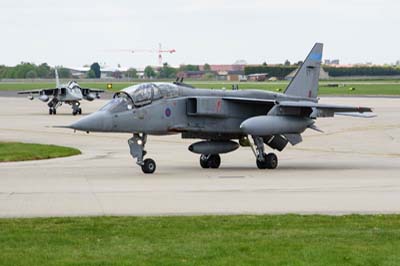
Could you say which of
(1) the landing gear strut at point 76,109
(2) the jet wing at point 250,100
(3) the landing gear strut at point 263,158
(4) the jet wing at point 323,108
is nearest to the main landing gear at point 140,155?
(2) the jet wing at point 250,100

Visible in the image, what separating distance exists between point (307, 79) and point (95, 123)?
23.5 ft

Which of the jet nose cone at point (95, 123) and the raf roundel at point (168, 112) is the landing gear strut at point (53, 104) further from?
the jet nose cone at point (95, 123)

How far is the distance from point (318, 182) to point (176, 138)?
1724 centimetres

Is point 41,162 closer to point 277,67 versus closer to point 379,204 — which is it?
point 379,204

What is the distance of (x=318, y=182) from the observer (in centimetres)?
2139

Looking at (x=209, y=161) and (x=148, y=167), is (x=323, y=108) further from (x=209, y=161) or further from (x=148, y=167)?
(x=148, y=167)

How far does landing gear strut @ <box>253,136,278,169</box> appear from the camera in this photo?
995 inches

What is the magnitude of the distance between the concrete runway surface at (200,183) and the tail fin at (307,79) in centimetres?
199

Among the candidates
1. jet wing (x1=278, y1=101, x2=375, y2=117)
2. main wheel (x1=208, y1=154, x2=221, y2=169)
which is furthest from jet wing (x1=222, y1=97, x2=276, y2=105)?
main wheel (x1=208, y1=154, x2=221, y2=169)

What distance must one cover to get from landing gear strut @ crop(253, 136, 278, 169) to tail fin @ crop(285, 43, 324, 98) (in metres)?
2.48

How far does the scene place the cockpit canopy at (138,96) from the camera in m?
23.4

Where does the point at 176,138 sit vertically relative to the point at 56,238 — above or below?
below

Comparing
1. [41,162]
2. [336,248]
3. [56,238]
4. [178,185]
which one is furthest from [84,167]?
[336,248]

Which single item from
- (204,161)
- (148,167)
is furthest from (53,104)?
(148,167)
